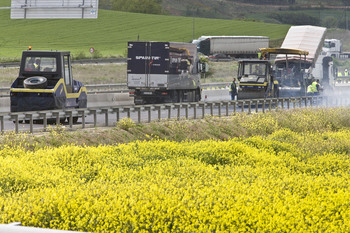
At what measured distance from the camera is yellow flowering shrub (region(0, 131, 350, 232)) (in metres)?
8.98

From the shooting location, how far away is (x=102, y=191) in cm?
1068

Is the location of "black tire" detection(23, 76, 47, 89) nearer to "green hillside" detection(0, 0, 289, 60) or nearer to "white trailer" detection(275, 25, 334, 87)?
"white trailer" detection(275, 25, 334, 87)

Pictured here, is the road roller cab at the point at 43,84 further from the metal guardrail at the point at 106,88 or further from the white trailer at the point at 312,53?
the white trailer at the point at 312,53

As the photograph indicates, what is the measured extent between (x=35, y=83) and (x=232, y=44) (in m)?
59.0

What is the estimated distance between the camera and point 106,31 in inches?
4281

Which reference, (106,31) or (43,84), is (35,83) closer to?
(43,84)

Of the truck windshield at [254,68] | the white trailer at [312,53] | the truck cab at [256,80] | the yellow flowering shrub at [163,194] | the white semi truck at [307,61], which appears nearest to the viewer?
the yellow flowering shrub at [163,194]

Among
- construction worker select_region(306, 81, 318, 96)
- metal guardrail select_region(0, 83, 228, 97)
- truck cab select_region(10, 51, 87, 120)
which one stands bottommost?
metal guardrail select_region(0, 83, 228, 97)

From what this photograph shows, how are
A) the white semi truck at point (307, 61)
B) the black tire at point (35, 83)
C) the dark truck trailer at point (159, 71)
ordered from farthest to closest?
the white semi truck at point (307, 61) → the dark truck trailer at point (159, 71) → the black tire at point (35, 83)

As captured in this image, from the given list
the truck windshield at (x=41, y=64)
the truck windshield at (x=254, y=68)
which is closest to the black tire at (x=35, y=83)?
the truck windshield at (x=41, y=64)

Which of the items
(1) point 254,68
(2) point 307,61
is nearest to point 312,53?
(2) point 307,61

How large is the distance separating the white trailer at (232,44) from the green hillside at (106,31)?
11002mm

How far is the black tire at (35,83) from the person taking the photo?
2295 cm

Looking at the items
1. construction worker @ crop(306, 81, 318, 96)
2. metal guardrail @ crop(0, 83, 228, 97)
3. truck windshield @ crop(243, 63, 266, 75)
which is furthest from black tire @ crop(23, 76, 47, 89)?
construction worker @ crop(306, 81, 318, 96)
